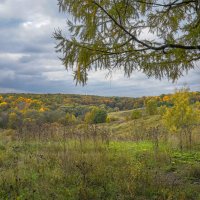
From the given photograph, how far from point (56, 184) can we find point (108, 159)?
2508 mm

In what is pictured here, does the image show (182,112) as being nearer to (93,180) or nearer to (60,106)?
(93,180)

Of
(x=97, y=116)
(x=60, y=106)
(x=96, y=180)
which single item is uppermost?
(x=96, y=180)

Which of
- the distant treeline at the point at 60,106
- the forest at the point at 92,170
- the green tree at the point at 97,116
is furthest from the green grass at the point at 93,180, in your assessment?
the green tree at the point at 97,116

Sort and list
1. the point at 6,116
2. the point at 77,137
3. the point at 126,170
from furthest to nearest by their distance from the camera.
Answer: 1. the point at 6,116
2. the point at 77,137
3. the point at 126,170

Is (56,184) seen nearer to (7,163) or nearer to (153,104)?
(7,163)

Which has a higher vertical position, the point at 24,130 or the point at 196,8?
the point at 196,8

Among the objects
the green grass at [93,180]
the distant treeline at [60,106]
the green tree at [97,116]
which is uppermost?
the green grass at [93,180]

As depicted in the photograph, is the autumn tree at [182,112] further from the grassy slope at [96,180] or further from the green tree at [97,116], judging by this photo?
the green tree at [97,116]

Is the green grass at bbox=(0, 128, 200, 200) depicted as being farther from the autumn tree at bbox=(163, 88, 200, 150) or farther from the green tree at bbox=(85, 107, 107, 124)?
the green tree at bbox=(85, 107, 107, 124)

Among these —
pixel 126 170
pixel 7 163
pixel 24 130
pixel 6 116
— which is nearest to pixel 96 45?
pixel 126 170

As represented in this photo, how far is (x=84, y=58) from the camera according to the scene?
675cm

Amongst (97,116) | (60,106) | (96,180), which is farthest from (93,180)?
(60,106)

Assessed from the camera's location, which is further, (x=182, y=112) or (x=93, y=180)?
(x=182, y=112)

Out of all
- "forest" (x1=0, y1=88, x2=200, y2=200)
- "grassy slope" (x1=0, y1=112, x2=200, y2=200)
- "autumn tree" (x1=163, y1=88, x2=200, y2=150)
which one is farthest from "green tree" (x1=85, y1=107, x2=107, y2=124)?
"grassy slope" (x1=0, y1=112, x2=200, y2=200)
